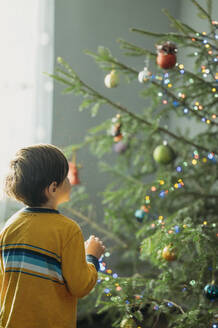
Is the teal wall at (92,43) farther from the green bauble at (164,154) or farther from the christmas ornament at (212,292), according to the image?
the christmas ornament at (212,292)

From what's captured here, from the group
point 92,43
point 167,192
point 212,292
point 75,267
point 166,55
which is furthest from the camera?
point 92,43

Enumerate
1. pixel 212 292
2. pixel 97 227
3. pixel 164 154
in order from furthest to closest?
1. pixel 97 227
2. pixel 164 154
3. pixel 212 292

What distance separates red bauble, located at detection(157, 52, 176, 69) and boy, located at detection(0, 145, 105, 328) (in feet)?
2.07

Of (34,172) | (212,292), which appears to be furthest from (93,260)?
(212,292)

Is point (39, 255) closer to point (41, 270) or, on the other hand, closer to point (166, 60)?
point (41, 270)

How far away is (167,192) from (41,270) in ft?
2.36

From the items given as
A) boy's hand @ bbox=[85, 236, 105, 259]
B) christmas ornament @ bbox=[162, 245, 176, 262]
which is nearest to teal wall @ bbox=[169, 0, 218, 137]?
christmas ornament @ bbox=[162, 245, 176, 262]

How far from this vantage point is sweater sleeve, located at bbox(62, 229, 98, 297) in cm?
115

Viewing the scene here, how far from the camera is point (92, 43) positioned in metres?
2.54

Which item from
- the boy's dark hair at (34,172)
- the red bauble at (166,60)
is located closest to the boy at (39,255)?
the boy's dark hair at (34,172)

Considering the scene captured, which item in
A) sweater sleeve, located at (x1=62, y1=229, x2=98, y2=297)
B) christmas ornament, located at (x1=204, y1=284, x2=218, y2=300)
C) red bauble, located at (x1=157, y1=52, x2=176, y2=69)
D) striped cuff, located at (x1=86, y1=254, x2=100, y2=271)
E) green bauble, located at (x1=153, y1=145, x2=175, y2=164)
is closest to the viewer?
sweater sleeve, located at (x1=62, y1=229, x2=98, y2=297)

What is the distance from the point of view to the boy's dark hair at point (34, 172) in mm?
1175

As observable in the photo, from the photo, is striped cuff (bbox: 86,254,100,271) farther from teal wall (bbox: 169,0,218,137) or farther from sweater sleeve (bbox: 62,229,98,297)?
teal wall (bbox: 169,0,218,137)

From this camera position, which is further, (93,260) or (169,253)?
(169,253)
